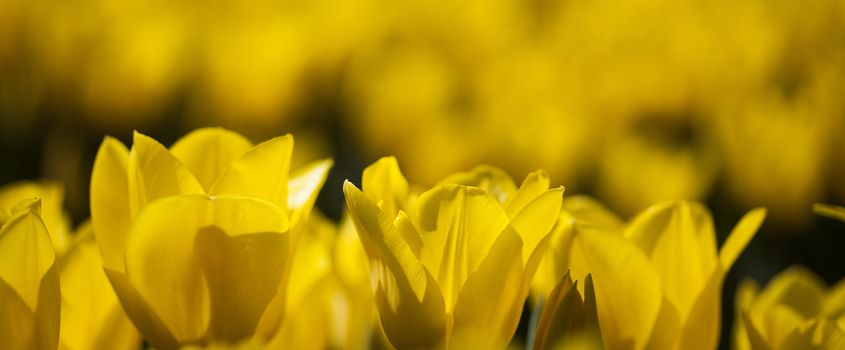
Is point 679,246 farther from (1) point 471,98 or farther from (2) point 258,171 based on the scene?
(1) point 471,98

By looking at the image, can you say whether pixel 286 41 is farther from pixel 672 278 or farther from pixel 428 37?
pixel 672 278

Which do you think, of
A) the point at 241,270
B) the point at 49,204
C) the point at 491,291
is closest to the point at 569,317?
the point at 491,291

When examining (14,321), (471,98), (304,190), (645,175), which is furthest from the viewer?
(471,98)

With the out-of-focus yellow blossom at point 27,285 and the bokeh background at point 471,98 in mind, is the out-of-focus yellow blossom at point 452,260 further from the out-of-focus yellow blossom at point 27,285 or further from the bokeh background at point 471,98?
the bokeh background at point 471,98

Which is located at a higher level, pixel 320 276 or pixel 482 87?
pixel 320 276

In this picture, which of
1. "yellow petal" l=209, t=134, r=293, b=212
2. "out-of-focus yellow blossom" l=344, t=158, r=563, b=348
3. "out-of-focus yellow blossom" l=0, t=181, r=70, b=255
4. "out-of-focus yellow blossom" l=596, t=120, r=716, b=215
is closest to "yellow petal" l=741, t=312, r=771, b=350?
"out-of-focus yellow blossom" l=344, t=158, r=563, b=348

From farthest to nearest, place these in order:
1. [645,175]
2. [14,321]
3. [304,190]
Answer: [645,175] < [304,190] < [14,321]
